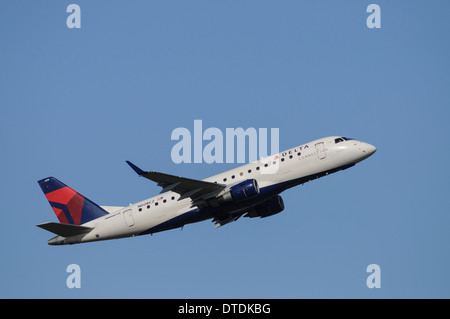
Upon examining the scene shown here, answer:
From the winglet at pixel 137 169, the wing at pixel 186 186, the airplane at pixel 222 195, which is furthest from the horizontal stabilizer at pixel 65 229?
the winglet at pixel 137 169

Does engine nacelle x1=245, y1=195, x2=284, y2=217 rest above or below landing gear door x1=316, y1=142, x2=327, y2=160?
below

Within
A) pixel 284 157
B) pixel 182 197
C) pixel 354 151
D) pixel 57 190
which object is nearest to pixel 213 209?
pixel 182 197

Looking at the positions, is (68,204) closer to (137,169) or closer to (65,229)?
(65,229)

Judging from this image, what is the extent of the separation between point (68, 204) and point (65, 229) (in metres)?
4.70

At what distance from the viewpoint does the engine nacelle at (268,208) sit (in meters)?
63.2

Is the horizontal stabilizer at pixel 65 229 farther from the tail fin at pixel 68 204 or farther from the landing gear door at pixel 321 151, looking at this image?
the landing gear door at pixel 321 151

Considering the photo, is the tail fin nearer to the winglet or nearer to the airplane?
the airplane

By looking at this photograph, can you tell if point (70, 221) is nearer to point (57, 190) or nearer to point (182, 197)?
point (57, 190)

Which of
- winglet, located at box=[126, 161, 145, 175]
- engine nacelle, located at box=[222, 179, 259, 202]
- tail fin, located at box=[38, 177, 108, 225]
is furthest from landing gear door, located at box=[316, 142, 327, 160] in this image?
tail fin, located at box=[38, 177, 108, 225]

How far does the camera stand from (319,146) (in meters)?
57.9

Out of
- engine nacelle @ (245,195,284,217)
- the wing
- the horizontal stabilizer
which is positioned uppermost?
Answer: the wing

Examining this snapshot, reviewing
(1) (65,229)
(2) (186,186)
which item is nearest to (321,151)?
(2) (186,186)

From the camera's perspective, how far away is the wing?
55312 mm

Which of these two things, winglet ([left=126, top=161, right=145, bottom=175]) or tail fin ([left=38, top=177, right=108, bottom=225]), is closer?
winglet ([left=126, top=161, right=145, bottom=175])
